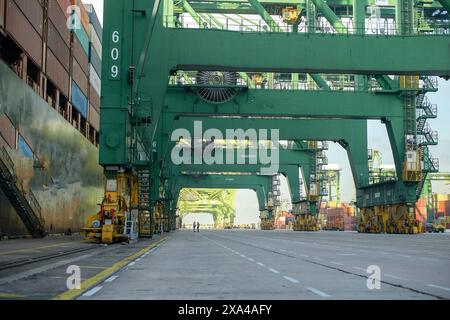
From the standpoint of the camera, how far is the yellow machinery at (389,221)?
158 ft

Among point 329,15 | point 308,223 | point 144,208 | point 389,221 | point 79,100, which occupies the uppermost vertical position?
point 329,15

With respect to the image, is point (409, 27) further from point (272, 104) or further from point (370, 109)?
point (272, 104)

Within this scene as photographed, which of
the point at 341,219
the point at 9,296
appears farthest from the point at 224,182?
the point at 9,296

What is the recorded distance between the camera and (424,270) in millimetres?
12812

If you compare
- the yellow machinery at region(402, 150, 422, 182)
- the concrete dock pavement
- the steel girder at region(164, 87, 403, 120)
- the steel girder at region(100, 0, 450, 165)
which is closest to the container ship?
the steel girder at region(100, 0, 450, 165)

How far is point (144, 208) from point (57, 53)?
16.4 metres

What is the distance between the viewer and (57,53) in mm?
46312

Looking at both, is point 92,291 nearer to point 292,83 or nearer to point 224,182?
point 292,83

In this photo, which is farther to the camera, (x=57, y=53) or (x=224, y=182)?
(x=224, y=182)

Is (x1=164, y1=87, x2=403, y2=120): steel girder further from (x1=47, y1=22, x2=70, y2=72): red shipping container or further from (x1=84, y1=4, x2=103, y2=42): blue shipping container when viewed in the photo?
(x1=84, y1=4, x2=103, y2=42): blue shipping container

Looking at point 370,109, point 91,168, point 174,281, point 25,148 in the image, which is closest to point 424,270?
point 174,281

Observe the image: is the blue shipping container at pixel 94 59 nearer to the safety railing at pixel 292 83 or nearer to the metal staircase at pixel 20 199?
the safety railing at pixel 292 83

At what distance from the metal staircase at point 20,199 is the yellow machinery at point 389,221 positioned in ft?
92.2

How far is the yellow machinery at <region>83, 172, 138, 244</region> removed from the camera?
25.7 meters
